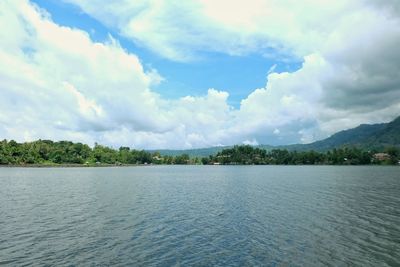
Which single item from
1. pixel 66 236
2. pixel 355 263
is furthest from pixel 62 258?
pixel 355 263

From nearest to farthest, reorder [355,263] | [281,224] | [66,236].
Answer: [355,263], [66,236], [281,224]

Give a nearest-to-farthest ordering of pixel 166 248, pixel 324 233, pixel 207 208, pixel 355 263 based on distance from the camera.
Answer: pixel 355 263 < pixel 166 248 < pixel 324 233 < pixel 207 208

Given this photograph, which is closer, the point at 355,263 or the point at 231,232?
the point at 355,263

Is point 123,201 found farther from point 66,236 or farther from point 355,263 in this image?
point 355,263

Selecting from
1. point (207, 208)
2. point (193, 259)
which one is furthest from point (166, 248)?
point (207, 208)

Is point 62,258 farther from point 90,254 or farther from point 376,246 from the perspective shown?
point 376,246

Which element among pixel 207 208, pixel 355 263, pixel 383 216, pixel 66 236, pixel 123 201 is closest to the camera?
pixel 355 263

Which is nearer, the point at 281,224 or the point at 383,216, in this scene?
the point at 281,224

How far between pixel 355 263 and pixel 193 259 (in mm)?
13432

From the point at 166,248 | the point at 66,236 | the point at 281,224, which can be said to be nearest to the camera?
the point at 166,248

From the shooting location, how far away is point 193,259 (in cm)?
2991

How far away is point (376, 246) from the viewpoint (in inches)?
1362

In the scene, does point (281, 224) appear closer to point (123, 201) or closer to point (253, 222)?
point (253, 222)

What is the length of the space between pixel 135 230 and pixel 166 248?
892 cm
